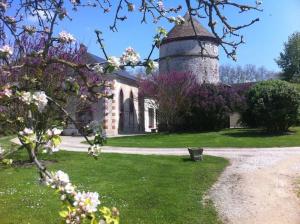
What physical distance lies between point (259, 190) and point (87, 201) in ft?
36.6

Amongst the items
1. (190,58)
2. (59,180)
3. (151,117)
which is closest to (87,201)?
(59,180)

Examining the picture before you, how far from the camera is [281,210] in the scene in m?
11.5

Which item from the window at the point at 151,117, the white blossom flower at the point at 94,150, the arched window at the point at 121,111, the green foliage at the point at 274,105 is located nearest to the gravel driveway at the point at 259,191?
the white blossom flower at the point at 94,150

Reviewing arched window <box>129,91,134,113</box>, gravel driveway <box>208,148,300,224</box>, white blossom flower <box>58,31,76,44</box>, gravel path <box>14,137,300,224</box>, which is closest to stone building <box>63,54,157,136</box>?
arched window <box>129,91,134,113</box>

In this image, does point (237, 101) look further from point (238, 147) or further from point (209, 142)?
point (238, 147)

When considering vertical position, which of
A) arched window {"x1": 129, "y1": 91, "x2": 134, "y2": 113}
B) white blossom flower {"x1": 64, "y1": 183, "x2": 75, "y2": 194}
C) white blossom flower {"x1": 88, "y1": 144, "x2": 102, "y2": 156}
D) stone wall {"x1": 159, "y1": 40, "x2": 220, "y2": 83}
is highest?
stone wall {"x1": 159, "y1": 40, "x2": 220, "y2": 83}

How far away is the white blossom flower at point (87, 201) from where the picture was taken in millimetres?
2719

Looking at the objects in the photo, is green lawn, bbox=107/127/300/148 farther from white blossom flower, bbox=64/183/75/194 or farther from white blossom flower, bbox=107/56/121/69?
white blossom flower, bbox=64/183/75/194

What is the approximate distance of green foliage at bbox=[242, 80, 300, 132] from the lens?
97.5ft

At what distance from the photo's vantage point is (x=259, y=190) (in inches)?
521

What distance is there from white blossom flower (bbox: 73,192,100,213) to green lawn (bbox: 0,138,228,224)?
199 inches

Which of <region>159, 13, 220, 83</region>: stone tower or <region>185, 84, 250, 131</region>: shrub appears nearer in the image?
<region>185, 84, 250, 131</region>: shrub

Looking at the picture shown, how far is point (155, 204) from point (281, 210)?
306 cm

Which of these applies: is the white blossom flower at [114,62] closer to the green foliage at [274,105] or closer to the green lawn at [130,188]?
the green lawn at [130,188]
